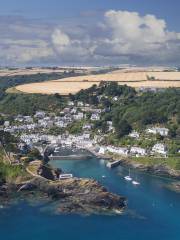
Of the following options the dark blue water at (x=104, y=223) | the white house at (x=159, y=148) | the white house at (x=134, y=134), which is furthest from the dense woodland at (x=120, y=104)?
the dark blue water at (x=104, y=223)

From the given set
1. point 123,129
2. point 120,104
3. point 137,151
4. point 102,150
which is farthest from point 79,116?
point 137,151

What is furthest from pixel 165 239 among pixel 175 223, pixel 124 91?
pixel 124 91

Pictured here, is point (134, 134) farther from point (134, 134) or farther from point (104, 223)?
point (104, 223)

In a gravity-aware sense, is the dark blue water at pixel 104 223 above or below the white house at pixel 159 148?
below

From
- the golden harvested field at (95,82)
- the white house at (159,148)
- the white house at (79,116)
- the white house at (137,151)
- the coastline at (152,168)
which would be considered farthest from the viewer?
the golden harvested field at (95,82)

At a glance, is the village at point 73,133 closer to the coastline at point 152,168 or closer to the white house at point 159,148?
the white house at point 159,148

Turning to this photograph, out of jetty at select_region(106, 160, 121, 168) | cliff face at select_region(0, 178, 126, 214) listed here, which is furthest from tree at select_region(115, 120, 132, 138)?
cliff face at select_region(0, 178, 126, 214)
